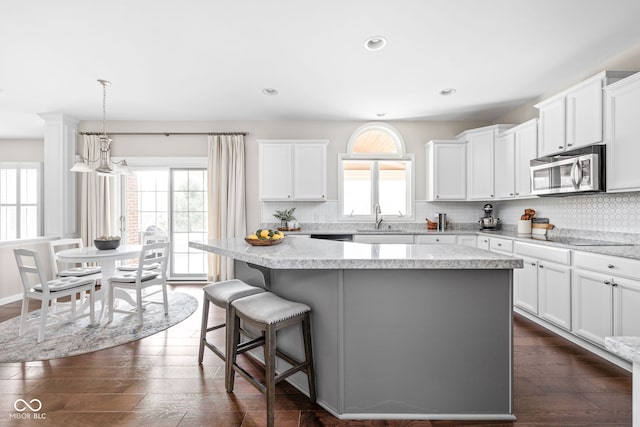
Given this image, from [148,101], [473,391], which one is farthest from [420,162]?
[148,101]

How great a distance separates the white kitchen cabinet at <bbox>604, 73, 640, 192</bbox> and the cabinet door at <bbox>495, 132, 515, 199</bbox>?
4.38ft

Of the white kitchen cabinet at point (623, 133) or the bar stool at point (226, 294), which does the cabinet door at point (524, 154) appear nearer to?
the white kitchen cabinet at point (623, 133)

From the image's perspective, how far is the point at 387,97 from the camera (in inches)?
A: 152

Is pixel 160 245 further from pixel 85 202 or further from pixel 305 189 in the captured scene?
pixel 85 202

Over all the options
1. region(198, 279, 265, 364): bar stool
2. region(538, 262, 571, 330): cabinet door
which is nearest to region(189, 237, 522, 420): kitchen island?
region(198, 279, 265, 364): bar stool

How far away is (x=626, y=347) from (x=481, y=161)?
414 cm

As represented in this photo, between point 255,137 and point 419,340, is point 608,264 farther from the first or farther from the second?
point 255,137

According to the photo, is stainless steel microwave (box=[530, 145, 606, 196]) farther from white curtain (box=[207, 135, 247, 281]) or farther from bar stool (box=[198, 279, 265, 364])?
white curtain (box=[207, 135, 247, 281])

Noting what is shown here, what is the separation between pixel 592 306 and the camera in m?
2.42

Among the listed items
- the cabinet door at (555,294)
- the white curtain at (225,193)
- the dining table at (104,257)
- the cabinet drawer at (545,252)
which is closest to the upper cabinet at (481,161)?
the cabinet drawer at (545,252)

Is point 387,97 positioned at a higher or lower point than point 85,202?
higher

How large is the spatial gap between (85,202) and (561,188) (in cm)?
639

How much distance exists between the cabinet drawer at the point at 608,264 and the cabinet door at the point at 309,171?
3.05 m

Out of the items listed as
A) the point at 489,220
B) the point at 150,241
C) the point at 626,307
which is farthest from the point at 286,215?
the point at 626,307
